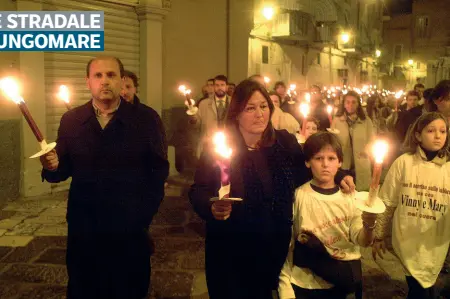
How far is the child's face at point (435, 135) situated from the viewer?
3.77 metres

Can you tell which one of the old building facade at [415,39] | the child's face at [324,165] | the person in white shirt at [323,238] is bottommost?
the person in white shirt at [323,238]

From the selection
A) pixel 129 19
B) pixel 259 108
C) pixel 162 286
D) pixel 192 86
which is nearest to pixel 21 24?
pixel 129 19

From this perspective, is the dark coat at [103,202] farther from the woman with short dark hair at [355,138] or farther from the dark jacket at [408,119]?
the dark jacket at [408,119]

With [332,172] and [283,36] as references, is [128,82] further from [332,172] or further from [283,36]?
[283,36]

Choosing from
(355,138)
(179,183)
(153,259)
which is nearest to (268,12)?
(179,183)

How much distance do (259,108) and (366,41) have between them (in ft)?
122

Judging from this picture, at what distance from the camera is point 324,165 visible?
3.22 m

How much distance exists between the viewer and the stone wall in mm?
7953

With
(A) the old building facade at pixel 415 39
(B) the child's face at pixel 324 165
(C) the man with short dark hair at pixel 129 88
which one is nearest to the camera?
(B) the child's face at pixel 324 165

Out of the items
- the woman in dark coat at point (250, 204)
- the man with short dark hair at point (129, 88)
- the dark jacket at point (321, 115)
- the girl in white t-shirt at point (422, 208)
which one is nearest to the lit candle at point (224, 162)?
the woman in dark coat at point (250, 204)

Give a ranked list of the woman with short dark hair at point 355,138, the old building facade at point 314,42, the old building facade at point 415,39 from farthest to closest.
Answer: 1. the old building facade at point 415,39
2. the old building facade at point 314,42
3. the woman with short dark hair at point 355,138

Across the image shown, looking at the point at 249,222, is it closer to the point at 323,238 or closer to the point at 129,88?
the point at 323,238

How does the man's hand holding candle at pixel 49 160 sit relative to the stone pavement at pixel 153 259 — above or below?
above

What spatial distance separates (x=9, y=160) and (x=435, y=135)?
6988 mm
